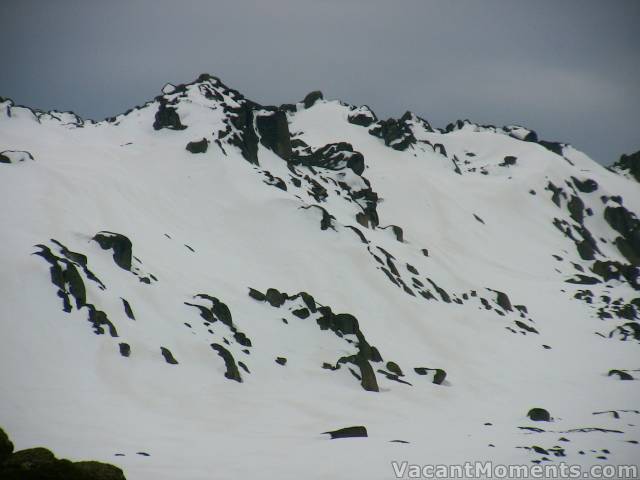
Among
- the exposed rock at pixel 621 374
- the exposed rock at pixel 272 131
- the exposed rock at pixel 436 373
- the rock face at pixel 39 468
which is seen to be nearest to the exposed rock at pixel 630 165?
the exposed rock at pixel 272 131

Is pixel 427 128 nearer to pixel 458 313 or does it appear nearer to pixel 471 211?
pixel 471 211

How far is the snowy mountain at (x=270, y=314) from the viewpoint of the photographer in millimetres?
23609

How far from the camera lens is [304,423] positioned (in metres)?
28.2

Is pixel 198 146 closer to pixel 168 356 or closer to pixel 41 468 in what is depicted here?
pixel 168 356

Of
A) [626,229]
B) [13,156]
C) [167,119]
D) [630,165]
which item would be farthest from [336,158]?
[630,165]

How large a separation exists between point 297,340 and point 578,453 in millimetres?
22286

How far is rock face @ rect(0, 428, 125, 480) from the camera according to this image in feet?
35.6

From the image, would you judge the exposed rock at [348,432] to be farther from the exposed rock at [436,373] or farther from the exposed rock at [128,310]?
the exposed rock at [436,373]

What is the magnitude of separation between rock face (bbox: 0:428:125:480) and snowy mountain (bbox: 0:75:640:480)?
5.64 metres

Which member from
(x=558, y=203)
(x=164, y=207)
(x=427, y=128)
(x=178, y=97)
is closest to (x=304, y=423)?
(x=164, y=207)

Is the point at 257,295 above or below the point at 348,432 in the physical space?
above

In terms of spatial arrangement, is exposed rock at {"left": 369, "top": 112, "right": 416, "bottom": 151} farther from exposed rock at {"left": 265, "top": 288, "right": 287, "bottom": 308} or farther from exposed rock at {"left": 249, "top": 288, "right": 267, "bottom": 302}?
exposed rock at {"left": 249, "top": 288, "right": 267, "bottom": 302}

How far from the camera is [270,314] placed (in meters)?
44.3

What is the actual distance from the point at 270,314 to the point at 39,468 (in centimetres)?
3341
